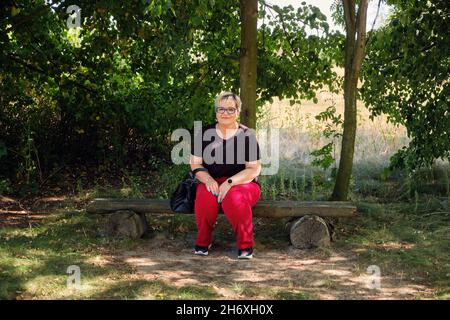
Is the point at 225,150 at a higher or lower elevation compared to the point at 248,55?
lower

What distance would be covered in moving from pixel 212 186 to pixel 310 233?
3.67ft

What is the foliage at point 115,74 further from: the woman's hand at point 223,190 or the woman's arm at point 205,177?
the woman's hand at point 223,190

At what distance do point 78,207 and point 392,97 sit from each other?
13.3ft

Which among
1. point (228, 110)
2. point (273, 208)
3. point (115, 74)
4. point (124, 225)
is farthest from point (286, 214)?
point (115, 74)

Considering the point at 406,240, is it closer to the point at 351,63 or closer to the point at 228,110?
the point at 351,63

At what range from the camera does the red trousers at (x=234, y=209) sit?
5684 millimetres

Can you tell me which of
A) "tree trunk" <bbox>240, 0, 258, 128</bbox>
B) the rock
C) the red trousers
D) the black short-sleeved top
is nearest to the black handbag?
the red trousers

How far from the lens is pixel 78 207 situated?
7.84 metres

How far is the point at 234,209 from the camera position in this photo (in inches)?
224

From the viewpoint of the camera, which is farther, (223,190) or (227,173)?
(227,173)

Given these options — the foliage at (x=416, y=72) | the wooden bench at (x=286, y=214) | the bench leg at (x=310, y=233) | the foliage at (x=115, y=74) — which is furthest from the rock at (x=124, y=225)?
the foliage at (x=416, y=72)

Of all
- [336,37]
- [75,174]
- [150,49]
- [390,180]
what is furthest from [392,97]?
[75,174]

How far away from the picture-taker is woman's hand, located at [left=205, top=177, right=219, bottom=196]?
5691 mm

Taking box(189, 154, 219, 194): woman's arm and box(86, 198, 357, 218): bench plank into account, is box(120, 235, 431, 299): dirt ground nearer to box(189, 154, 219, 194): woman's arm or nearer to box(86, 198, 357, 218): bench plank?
box(86, 198, 357, 218): bench plank
